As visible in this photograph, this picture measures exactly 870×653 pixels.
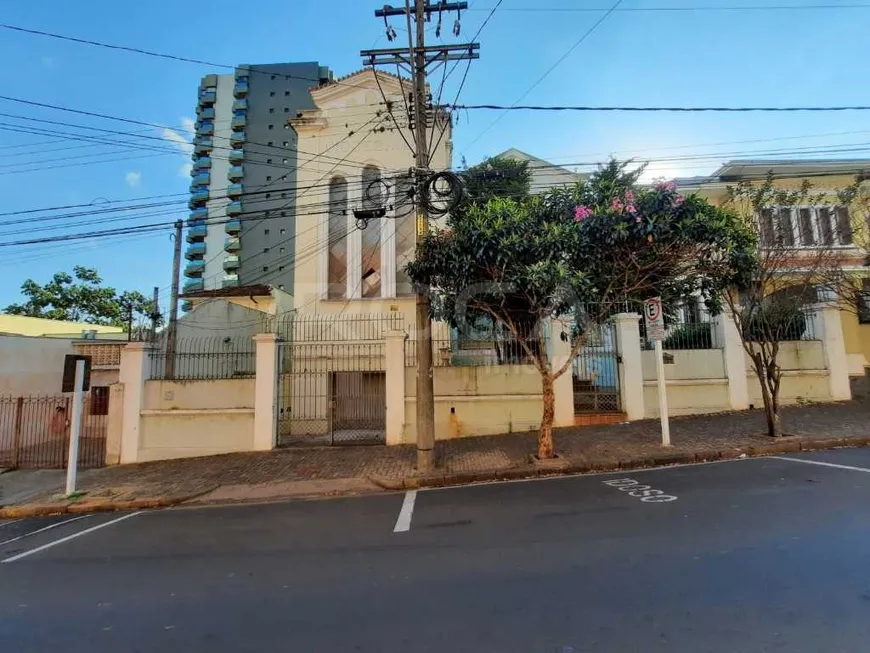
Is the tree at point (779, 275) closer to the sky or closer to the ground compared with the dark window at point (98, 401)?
closer to the sky

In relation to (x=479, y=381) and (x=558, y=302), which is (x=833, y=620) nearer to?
(x=558, y=302)

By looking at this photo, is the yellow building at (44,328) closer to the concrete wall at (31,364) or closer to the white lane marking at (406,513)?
the concrete wall at (31,364)

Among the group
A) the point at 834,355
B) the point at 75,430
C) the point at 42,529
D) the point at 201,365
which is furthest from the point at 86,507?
the point at 834,355

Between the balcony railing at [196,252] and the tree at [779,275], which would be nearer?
the tree at [779,275]

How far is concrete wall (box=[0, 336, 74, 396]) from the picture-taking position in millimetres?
15047

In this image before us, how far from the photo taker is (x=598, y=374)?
11.8 m

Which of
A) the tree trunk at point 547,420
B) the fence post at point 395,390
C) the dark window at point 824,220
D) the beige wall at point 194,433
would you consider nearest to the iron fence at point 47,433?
the beige wall at point 194,433

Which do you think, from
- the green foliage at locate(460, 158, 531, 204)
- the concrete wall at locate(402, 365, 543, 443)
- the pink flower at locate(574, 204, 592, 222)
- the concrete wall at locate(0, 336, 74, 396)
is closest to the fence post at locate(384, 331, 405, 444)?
the concrete wall at locate(402, 365, 543, 443)

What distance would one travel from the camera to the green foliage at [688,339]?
11.9 metres

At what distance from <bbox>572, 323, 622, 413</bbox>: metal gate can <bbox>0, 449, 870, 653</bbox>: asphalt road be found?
493 cm

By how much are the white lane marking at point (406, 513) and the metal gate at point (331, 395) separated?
381cm

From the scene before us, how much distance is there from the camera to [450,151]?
17547mm

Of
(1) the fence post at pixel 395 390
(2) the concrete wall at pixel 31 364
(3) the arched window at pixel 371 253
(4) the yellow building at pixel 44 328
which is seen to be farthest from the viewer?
(4) the yellow building at pixel 44 328

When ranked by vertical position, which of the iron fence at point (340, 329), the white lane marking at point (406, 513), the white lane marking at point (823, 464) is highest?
the iron fence at point (340, 329)
